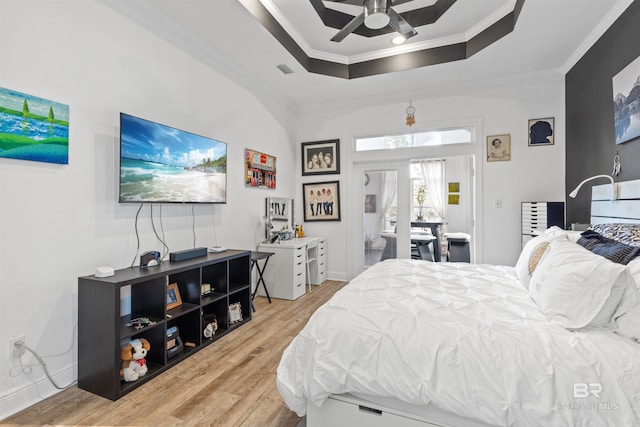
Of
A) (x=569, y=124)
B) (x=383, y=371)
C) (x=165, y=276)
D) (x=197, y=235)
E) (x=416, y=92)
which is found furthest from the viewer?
(x=416, y=92)

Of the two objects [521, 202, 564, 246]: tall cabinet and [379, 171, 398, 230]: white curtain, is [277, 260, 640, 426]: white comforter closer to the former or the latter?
[521, 202, 564, 246]: tall cabinet

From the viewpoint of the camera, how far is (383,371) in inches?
50.9

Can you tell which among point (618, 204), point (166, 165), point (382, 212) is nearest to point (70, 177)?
point (166, 165)

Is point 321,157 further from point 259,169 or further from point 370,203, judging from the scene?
point 259,169

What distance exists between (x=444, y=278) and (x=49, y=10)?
319 centimetres

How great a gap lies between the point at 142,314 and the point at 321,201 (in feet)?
10.0

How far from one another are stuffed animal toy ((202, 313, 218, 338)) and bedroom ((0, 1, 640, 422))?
2.40ft

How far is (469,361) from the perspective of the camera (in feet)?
3.92

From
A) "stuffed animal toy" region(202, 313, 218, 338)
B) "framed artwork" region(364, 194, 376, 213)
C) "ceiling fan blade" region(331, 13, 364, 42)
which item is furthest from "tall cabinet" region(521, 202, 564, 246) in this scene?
"stuffed animal toy" region(202, 313, 218, 338)

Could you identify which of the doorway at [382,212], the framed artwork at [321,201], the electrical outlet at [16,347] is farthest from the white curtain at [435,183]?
the electrical outlet at [16,347]

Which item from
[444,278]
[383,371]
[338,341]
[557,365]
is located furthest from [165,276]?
[557,365]

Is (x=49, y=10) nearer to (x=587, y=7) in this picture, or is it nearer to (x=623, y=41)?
(x=587, y=7)

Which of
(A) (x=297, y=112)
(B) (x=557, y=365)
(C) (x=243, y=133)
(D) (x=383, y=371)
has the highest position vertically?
(A) (x=297, y=112)

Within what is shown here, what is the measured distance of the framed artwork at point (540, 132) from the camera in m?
3.66
